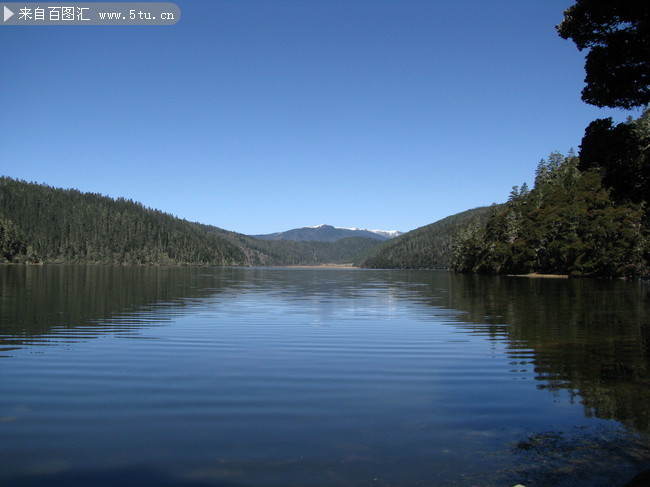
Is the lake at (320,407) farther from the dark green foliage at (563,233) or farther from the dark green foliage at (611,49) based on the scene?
the dark green foliage at (563,233)

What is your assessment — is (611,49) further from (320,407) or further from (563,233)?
(563,233)

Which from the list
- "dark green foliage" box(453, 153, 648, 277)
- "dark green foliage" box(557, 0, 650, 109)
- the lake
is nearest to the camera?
the lake

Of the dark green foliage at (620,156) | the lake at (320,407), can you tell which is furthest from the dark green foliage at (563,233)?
the lake at (320,407)

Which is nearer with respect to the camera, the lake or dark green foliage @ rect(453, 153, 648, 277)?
the lake

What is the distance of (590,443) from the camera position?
9898 mm

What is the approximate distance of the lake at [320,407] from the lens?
8.75m

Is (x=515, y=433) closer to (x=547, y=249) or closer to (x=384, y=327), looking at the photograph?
(x=384, y=327)

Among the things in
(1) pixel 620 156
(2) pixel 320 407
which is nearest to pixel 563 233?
(1) pixel 620 156

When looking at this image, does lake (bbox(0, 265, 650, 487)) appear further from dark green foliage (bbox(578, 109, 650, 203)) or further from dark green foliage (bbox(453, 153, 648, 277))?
dark green foliage (bbox(453, 153, 648, 277))

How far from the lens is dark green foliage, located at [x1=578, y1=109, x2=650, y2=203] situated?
19.0 meters

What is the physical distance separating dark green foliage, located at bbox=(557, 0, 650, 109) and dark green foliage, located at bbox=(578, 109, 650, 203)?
3.51 ft

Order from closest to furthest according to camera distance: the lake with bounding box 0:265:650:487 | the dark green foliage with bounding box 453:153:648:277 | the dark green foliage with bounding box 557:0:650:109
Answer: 1. the lake with bounding box 0:265:650:487
2. the dark green foliage with bounding box 557:0:650:109
3. the dark green foliage with bounding box 453:153:648:277

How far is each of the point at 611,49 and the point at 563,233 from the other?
112 m

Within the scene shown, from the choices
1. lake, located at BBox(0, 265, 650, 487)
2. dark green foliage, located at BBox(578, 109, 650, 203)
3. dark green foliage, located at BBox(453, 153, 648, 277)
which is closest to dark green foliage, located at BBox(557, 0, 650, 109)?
dark green foliage, located at BBox(578, 109, 650, 203)
